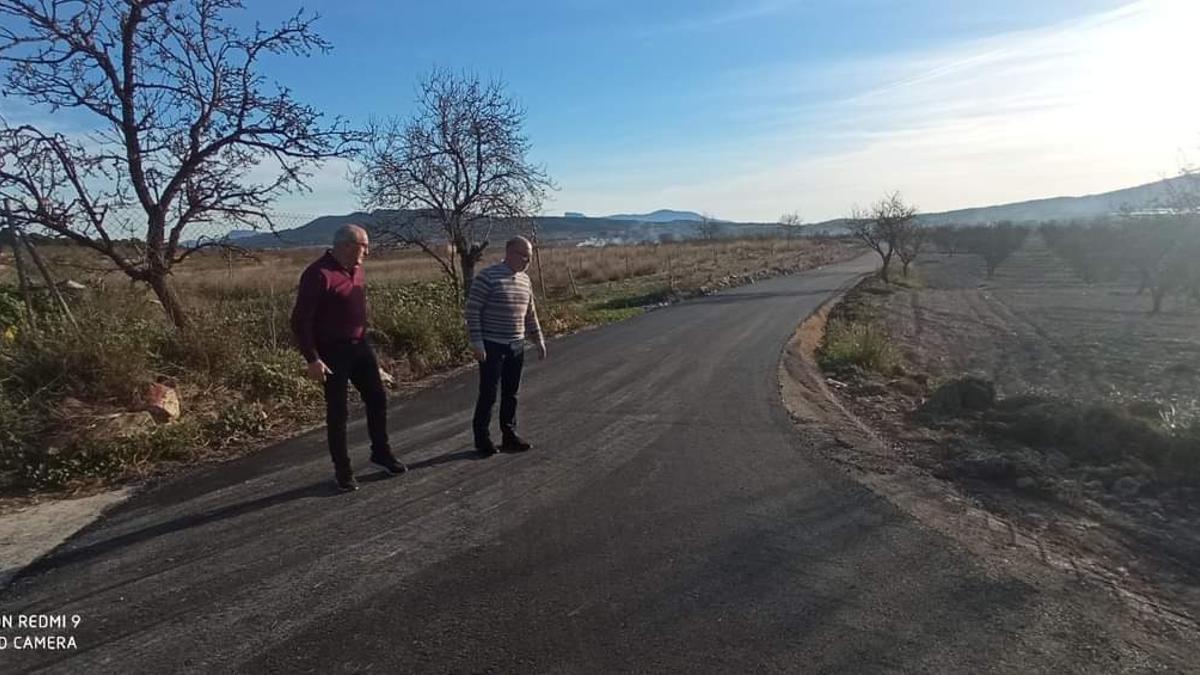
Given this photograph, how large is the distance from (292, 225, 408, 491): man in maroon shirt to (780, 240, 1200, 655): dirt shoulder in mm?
A: 3916

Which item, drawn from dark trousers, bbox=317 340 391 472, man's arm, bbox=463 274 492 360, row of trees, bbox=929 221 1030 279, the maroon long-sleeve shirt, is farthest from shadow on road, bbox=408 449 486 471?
row of trees, bbox=929 221 1030 279

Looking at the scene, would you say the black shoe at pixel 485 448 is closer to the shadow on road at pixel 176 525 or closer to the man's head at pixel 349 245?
the shadow on road at pixel 176 525

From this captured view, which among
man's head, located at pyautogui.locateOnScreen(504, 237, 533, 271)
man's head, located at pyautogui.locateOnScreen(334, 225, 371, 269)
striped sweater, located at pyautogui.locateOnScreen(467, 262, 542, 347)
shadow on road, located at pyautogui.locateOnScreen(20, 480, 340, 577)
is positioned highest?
man's head, located at pyautogui.locateOnScreen(334, 225, 371, 269)

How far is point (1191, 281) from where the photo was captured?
25.5m

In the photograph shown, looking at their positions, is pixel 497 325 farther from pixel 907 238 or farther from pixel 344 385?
pixel 907 238

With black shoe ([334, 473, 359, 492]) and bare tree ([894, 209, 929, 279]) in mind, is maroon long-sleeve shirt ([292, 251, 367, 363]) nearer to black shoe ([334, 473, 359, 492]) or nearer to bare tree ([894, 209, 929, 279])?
black shoe ([334, 473, 359, 492])

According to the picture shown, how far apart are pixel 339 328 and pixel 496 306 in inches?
54.8

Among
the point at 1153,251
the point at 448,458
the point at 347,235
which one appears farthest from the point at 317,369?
the point at 1153,251

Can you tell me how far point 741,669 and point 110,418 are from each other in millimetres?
5923

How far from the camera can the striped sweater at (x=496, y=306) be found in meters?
6.40

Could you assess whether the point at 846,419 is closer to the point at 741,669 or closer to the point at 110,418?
the point at 741,669

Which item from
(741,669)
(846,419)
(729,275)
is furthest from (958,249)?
A: (741,669)

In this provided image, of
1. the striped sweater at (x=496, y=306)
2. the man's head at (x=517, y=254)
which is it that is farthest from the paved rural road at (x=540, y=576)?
the man's head at (x=517, y=254)

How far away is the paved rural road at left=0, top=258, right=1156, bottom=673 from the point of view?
338 centimetres
